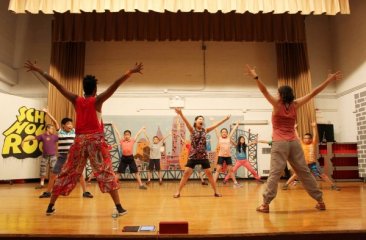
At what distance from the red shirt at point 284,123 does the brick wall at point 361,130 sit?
591 centimetres

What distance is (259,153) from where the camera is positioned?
9961 millimetres

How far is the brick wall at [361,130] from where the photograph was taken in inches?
341

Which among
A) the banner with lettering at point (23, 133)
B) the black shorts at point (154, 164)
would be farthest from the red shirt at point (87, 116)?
the banner with lettering at point (23, 133)

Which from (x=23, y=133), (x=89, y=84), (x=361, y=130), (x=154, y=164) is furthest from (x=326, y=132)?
(x=23, y=133)

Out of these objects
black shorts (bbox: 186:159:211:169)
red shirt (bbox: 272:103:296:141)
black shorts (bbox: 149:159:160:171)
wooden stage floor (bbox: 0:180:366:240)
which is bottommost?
wooden stage floor (bbox: 0:180:366:240)

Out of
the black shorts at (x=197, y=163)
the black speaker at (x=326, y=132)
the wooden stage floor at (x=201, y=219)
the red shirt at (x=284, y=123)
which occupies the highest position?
the black speaker at (x=326, y=132)

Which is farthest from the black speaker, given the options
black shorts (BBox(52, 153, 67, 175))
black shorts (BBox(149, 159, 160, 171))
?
black shorts (BBox(52, 153, 67, 175))

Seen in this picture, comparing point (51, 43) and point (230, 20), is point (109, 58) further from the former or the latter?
point (230, 20)

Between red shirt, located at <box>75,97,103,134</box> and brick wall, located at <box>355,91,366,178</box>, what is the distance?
7597 millimetres

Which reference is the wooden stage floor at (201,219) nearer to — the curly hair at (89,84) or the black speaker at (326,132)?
the curly hair at (89,84)

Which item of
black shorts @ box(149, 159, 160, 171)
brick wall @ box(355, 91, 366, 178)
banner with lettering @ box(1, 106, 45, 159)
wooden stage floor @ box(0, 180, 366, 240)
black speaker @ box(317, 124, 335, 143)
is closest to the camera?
wooden stage floor @ box(0, 180, 366, 240)

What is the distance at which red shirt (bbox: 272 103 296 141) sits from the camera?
3797 mm

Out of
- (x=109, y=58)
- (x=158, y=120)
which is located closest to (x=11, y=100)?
(x=109, y=58)

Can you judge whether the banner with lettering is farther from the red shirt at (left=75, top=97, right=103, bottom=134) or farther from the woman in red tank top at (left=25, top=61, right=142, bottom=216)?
the red shirt at (left=75, top=97, right=103, bottom=134)
